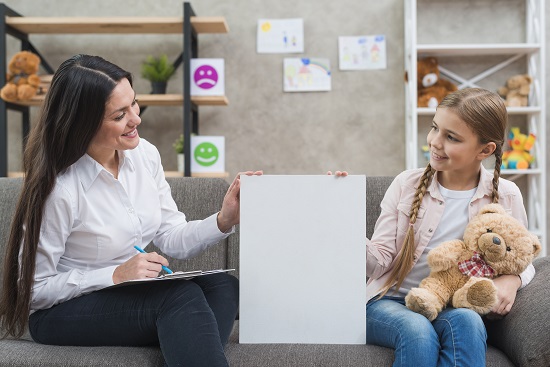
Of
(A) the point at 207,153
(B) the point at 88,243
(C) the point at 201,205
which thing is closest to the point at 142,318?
(B) the point at 88,243

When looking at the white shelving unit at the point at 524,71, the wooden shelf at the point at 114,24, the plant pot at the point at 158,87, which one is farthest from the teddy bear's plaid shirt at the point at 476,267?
the plant pot at the point at 158,87

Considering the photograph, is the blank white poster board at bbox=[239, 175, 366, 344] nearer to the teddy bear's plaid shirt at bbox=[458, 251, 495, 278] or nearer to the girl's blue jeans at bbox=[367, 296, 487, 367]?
the girl's blue jeans at bbox=[367, 296, 487, 367]

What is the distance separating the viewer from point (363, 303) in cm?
155

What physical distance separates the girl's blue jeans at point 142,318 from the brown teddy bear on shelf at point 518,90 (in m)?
2.49

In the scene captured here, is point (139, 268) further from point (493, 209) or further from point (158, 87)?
point (158, 87)

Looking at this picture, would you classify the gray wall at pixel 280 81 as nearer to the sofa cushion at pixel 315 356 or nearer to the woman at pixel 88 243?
the woman at pixel 88 243

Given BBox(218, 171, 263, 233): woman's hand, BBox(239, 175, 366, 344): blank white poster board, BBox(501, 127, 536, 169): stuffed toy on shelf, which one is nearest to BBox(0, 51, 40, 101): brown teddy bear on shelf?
BBox(218, 171, 263, 233): woman's hand

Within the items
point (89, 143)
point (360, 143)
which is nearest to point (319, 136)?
point (360, 143)

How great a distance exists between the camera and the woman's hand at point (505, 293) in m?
1.56

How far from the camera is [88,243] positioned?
1.57 meters

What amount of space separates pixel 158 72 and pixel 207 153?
1.82ft

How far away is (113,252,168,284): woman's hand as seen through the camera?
1433 mm

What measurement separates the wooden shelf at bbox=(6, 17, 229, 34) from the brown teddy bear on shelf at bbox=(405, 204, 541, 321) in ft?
7.24

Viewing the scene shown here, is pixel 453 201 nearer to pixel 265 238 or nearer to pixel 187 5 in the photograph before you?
pixel 265 238
